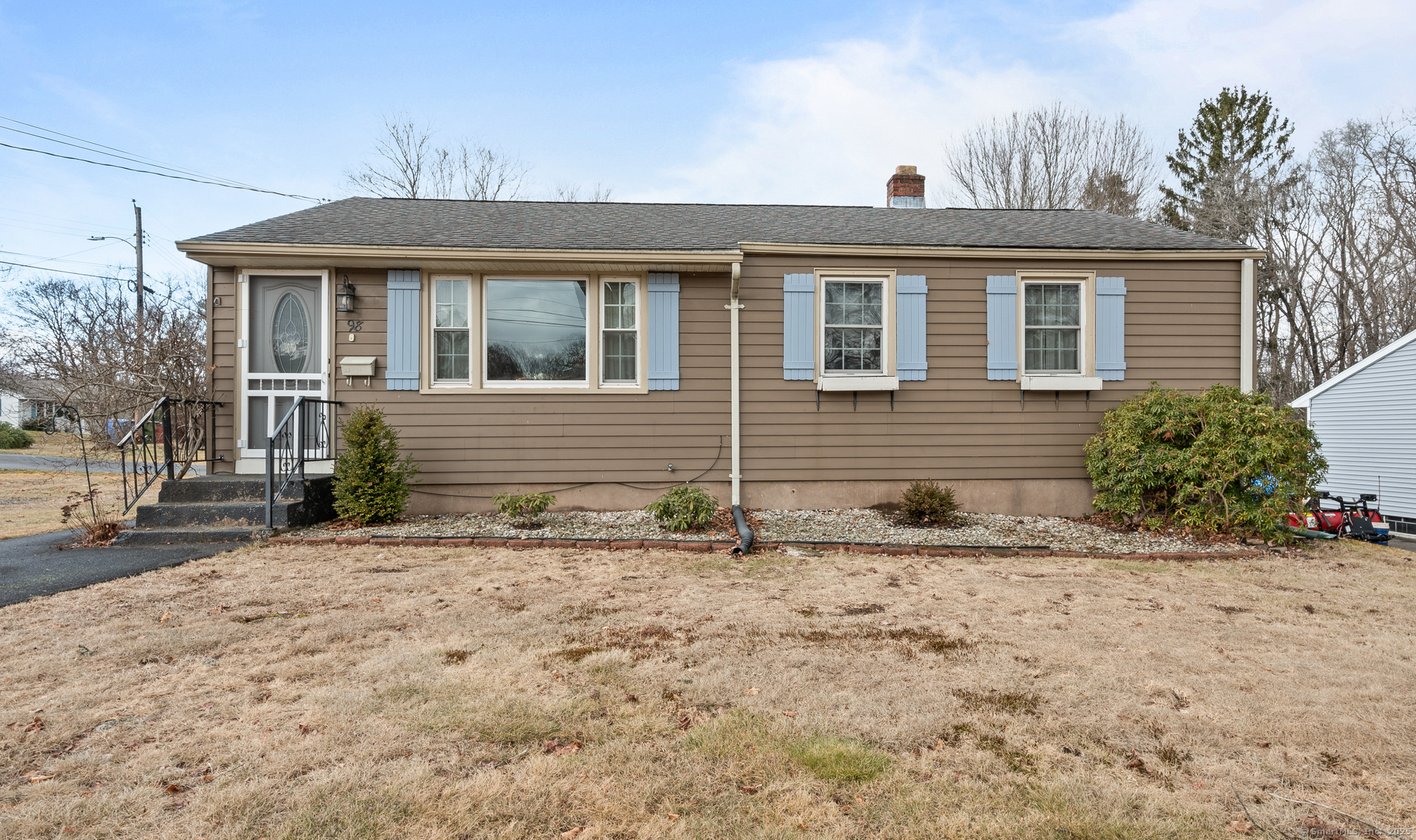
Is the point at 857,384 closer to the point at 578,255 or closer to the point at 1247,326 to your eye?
the point at 578,255

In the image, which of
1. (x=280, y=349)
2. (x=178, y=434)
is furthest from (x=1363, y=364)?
(x=178, y=434)

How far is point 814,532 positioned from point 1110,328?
14.4ft

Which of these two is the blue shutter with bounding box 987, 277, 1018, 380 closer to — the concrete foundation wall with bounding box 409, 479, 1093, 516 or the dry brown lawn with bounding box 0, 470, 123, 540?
the concrete foundation wall with bounding box 409, 479, 1093, 516

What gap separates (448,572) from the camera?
5031mm

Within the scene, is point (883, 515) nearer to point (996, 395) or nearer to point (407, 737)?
point (996, 395)

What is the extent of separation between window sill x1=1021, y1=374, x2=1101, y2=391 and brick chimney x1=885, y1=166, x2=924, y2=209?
3.54 meters

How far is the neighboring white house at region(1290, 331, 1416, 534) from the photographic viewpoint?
10.9m

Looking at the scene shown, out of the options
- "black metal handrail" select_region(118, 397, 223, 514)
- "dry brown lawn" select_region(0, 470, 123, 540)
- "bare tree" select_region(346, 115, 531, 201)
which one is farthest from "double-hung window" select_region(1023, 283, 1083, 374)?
"bare tree" select_region(346, 115, 531, 201)

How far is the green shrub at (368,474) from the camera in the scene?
646 centimetres

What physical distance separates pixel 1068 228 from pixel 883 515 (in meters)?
4.65

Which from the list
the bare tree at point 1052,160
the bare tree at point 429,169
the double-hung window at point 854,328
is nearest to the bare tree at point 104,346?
the bare tree at point 429,169

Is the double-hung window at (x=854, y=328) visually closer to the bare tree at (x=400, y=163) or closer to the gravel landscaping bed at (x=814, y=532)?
the gravel landscaping bed at (x=814, y=532)

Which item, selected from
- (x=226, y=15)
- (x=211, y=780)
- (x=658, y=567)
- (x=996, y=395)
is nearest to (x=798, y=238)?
(x=996, y=395)

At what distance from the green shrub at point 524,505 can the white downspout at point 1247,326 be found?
318 inches
